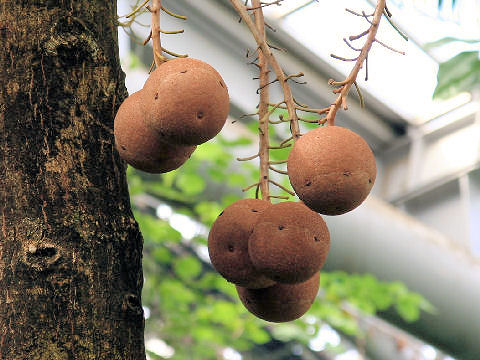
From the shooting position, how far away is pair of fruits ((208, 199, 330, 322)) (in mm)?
646

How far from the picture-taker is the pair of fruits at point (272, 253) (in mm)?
646

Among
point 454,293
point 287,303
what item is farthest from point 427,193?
point 287,303

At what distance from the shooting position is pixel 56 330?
64 cm

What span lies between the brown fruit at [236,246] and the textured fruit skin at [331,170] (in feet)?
0.31

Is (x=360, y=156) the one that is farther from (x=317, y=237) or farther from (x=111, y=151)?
(x=111, y=151)

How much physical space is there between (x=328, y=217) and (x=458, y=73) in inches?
57.8

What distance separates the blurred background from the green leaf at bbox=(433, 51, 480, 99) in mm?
798

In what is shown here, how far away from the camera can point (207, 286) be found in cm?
214

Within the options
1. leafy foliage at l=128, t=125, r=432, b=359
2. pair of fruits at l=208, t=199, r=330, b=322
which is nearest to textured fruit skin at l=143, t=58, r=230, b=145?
pair of fruits at l=208, t=199, r=330, b=322

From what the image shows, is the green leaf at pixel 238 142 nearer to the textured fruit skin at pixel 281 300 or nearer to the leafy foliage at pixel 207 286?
the leafy foliage at pixel 207 286

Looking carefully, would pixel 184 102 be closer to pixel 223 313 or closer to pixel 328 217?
pixel 223 313

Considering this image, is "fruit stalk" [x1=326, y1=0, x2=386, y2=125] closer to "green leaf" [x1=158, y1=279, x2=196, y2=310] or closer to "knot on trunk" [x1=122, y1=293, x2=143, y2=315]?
"knot on trunk" [x1=122, y1=293, x2=143, y2=315]

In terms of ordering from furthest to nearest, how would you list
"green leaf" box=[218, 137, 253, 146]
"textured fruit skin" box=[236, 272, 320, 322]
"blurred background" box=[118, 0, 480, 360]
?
"blurred background" box=[118, 0, 480, 360]
"green leaf" box=[218, 137, 253, 146]
"textured fruit skin" box=[236, 272, 320, 322]

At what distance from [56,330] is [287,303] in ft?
0.69
